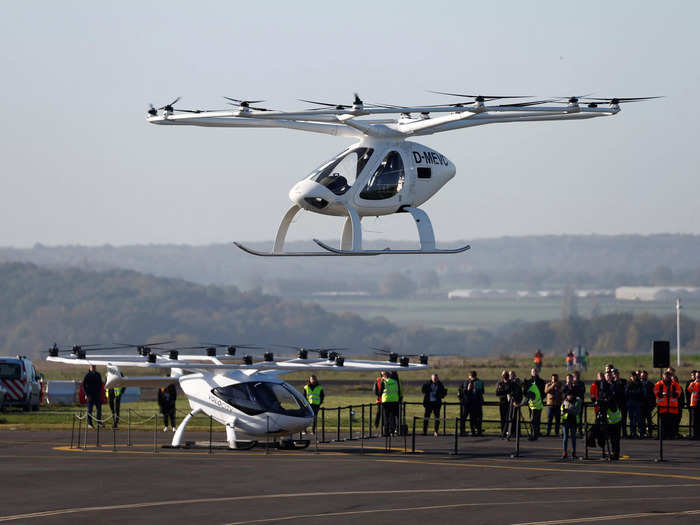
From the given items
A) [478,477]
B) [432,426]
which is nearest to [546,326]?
[432,426]

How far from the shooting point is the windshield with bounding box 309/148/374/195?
87.9ft

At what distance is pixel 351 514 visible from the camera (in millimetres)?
19438

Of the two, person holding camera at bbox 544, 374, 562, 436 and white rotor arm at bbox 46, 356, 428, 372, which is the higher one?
white rotor arm at bbox 46, 356, 428, 372

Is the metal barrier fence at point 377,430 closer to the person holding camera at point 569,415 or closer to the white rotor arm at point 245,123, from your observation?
the person holding camera at point 569,415

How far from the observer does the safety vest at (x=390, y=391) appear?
3250 centimetres

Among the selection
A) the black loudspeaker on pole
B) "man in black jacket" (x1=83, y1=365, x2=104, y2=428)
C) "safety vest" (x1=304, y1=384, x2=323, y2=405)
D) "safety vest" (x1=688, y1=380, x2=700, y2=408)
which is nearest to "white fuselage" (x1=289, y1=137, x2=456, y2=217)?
"safety vest" (x1=304, y1=384, x2=323, y2=405)

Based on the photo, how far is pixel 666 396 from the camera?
108 ft

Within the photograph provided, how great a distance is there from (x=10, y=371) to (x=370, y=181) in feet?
71.7

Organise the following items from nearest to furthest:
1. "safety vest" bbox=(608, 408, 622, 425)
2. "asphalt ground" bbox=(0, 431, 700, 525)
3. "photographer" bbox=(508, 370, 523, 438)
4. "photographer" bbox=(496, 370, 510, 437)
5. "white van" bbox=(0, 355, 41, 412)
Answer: "asphalt ground" bbox=(0, 431, 700, 525), "safety vest" bbox=(608, 408, 622, 425), "photographer" bbox=(508, 370, 523, 438), "photographer" bbox=(496, 370, 510, 437), "white van" bbox=(0, 355, 41, 412)

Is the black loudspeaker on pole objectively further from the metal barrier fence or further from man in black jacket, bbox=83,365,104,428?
man in black jacket, bbox=83,365,104,428

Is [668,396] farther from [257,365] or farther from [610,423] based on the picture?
[257,365]

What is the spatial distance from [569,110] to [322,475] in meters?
9.03

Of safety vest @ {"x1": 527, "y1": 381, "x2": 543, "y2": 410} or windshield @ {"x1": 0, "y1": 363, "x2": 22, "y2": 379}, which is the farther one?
windshield @ {"x1": 0, "y1": 363, "x2": 22, "y2": 379}

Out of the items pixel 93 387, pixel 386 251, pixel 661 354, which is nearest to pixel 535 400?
pixel 661 354
